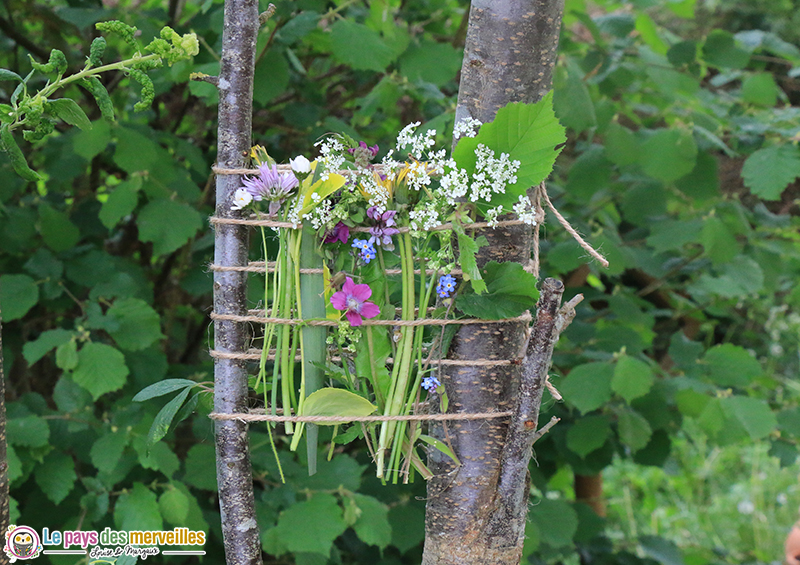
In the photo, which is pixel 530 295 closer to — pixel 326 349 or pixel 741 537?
pixel 326 349

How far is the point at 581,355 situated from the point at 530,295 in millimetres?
896

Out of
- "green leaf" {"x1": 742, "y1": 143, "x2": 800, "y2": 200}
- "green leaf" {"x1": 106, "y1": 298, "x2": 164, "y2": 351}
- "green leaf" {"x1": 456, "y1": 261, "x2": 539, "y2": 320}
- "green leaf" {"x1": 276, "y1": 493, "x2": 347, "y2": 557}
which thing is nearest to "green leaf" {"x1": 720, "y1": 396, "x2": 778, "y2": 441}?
"green leaf" {"x1": 742, "y1": 143, "x2": 800, "y2": 200}

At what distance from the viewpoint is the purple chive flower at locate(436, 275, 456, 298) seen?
617 millimetres

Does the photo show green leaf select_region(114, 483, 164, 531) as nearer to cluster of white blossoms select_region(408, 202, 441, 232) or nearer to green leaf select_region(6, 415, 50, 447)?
green leaf select_region(6, 415, 50, 447)

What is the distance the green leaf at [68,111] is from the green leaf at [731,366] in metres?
1.30

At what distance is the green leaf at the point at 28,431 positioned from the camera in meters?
1.10

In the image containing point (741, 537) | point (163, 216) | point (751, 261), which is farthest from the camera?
point (741, 537)

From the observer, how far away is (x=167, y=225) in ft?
4.02

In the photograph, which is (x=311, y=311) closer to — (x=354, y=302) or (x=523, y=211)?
(x=354, y=302)

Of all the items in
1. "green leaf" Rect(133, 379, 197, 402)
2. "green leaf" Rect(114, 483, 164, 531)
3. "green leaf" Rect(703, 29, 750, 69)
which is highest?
"green leaf" Rect(703, 29, 750, 69)

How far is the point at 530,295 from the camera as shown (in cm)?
61

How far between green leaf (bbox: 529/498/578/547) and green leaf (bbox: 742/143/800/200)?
0.81 m

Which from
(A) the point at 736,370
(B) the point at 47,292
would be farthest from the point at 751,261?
(B) the point at 47,292

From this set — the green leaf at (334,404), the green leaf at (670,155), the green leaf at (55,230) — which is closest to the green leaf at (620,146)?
the green leaf at (670,155)
